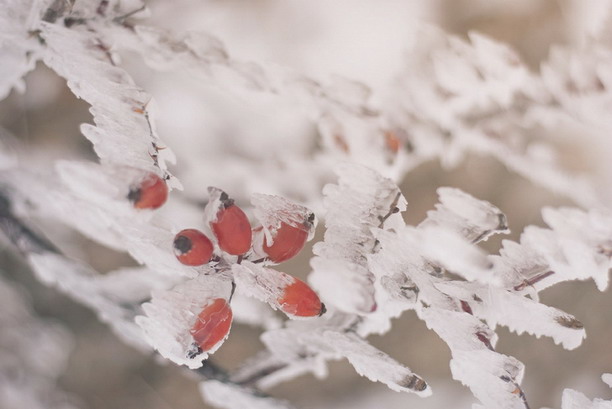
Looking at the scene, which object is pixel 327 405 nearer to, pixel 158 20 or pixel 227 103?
pixel 227 103

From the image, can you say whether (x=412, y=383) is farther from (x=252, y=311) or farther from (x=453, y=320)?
(x=252, y=311)

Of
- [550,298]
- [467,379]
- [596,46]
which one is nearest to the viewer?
[467,379]

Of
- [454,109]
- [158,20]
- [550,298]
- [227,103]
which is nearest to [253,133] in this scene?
[227,103]

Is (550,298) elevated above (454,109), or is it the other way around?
(454,109)

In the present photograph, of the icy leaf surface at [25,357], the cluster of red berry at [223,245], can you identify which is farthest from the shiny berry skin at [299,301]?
the icy leaf surface at [25,357]

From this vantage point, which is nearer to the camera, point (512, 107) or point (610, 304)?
point (512, 107)

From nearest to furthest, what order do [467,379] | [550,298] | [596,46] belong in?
[467,379]
[596,46]
[550,298]
